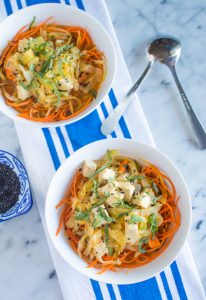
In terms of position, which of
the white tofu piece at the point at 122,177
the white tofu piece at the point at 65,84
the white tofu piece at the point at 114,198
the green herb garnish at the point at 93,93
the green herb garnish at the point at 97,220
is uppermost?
the white tofu piece at the point at 65,84

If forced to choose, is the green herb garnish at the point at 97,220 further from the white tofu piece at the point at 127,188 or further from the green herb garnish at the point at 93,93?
the green herb garnish at the point at 93,93

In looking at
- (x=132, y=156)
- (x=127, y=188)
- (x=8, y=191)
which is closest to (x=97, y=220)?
(x=127, y=188)

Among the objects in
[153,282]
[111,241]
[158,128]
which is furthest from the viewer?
[158,128]

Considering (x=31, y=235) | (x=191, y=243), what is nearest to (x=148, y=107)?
(x=191, y=243)

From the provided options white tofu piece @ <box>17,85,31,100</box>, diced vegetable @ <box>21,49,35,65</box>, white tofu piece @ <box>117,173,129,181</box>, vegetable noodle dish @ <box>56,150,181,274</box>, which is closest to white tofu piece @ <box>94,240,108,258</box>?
vegetable noodle dish @ <box>56,150,181,274</box>

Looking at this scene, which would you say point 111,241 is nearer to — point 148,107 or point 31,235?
point 31,235

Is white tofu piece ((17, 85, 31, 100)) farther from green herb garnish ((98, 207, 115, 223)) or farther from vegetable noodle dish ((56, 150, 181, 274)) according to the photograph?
green herb garnish ((98, 207, 115, 223))

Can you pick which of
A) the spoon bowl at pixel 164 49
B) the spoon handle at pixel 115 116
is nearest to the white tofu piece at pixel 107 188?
the spoon handle at pixel 115 116
